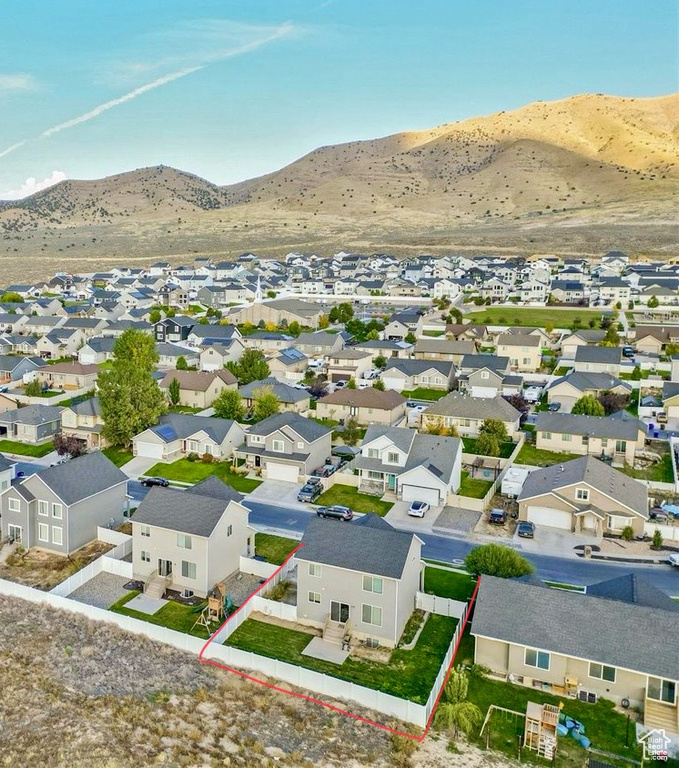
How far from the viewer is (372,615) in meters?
26.7

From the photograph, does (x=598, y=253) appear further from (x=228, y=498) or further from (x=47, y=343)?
(x=228, y=498)

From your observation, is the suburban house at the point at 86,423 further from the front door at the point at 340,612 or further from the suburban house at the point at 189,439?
the front door at the point at 340,612

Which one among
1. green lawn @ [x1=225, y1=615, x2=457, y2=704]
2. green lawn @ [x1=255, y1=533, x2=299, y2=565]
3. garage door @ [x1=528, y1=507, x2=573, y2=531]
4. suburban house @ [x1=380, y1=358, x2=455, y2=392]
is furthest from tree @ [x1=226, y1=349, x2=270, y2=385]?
green lawn @ [x1=225, y1=615, x2=457, y2=704]

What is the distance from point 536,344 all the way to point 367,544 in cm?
5442

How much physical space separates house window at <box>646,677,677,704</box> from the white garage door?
36726 mm

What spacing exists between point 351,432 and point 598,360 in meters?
33.3

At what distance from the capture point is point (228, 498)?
32.8 meters

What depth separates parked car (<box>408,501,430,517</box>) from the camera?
127ft

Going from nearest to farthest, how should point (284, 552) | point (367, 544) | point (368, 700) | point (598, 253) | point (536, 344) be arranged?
1. point (368, 700)
2. point (367, 544)
3. point (284, 552)
4. point (536, 344)
5. point (598, 253)

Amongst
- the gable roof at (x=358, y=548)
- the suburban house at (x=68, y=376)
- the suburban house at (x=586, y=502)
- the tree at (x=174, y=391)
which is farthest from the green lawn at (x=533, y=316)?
the gable roof at (x=358, y=548)

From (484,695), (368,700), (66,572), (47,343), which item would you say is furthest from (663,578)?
(47,343)

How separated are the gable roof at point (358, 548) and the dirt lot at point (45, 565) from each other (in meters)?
13.1

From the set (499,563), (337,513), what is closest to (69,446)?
(337,513)

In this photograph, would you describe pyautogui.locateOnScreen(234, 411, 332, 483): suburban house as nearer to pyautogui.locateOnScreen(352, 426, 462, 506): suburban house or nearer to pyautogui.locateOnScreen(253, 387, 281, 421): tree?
pyautogui.locateOnScreen(352, 426, 462, 506): suburban house
